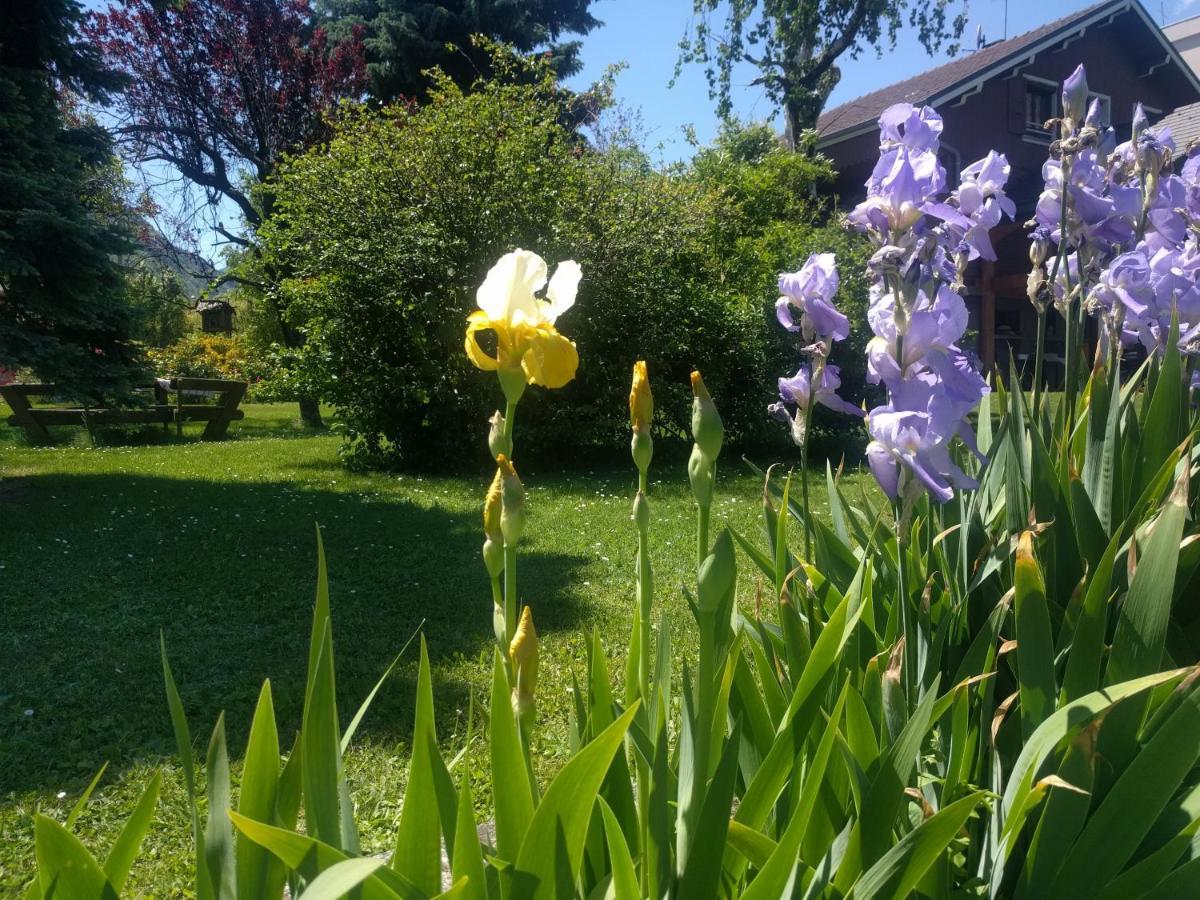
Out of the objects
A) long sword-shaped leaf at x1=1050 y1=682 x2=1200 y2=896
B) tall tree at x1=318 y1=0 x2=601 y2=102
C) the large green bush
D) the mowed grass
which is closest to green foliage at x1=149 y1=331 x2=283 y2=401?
tall tree at x1=318 y1=0 x2=601 y2=102

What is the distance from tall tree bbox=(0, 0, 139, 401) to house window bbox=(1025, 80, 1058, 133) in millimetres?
16330

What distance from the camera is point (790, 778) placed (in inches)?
45.5

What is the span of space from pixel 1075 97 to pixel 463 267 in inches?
273

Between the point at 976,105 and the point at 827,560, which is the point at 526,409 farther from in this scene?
the point at 976,105

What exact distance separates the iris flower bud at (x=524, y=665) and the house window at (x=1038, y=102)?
1887 centimetres

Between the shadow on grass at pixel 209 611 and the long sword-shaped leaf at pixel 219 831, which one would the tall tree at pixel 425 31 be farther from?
the long sword-shaped leaf at pixel 219 831

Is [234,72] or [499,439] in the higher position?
[234,72]

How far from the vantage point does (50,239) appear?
6480 millimetres

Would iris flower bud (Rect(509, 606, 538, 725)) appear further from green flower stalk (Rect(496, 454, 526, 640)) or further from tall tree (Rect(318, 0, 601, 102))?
tall tree (Rect(318, 0, 601, 102))

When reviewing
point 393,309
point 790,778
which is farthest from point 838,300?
point 790,778

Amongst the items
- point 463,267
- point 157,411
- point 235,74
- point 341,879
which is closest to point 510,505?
point 341,879

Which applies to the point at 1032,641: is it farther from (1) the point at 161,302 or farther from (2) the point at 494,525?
(1) the point at 161,302

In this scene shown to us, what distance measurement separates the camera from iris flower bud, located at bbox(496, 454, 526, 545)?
0.90m

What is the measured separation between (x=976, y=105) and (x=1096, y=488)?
17040 mm
